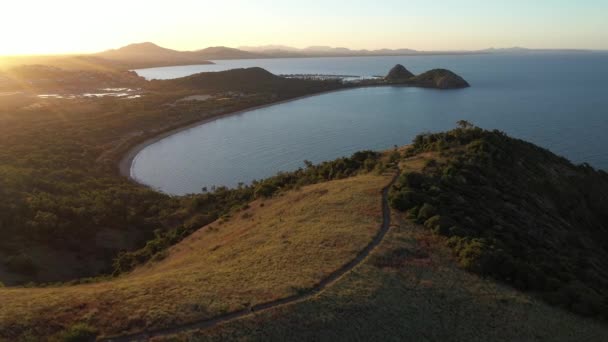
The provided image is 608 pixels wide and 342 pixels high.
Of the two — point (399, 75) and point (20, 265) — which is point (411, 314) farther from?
point (399, 75)

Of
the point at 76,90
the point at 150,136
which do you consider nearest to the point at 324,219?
the point at 150,136

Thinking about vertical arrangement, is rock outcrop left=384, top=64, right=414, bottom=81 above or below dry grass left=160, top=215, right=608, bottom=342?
above

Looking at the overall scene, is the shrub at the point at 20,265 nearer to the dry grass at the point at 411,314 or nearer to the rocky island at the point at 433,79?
the dry grass at the point at 411,314

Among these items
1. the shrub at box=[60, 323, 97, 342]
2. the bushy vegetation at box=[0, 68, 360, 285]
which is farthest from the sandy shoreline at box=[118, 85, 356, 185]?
the shrub at box=[60, 323, 97, 342]

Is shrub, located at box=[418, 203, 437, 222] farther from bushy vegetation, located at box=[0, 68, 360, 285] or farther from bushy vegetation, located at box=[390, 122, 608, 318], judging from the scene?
bushy vegetation, located at box=[0, 68, 360, 285]

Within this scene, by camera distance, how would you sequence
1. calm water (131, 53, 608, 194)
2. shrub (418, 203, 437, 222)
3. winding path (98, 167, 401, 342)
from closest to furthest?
winding path (98, 167, 401, 342) → shrub (418, 203, 437, 222) → calm water (131, 53, 608, 194)

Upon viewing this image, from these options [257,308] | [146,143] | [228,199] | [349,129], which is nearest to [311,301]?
[257,308]
